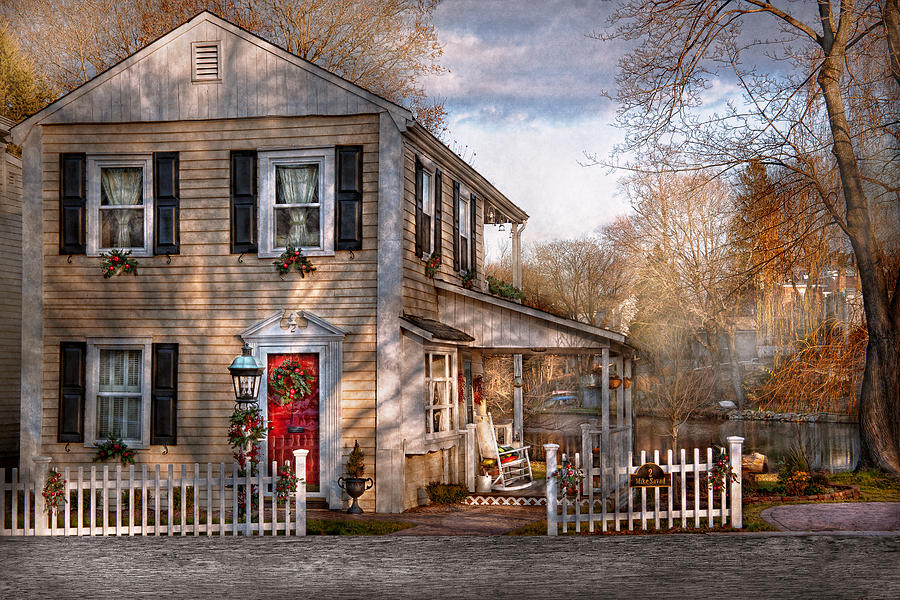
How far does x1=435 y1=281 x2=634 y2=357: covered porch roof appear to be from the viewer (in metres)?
16.1

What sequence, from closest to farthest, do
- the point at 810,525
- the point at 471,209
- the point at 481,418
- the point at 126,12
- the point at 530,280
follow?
the point at 810,525 < the point at 481,418 < the point at 471,209 < the point at 126,12 < the point at 530,280

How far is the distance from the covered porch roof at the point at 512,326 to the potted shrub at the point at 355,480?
124 inches

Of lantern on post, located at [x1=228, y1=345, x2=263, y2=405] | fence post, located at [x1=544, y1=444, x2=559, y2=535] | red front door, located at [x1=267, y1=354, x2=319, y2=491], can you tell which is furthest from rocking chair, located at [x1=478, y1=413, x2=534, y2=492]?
lantern on post, located at [x1=228, y1=345, x2=263, y2=405]

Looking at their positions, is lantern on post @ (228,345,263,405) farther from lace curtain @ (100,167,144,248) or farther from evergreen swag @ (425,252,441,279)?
evergreen swag @ (425,252,441,279)

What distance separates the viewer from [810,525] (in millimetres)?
12109

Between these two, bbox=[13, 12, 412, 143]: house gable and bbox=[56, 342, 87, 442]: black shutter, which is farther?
bbox=[56, 342, 87, 442]: black shutter

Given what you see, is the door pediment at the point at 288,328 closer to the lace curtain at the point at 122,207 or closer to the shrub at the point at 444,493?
A: the lace curtain at the point at 122,207

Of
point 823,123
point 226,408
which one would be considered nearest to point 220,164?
point 226,408

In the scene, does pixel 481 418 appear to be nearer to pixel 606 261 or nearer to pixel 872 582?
pixel 872 582

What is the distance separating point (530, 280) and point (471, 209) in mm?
36025

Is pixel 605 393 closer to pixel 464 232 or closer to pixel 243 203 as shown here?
pixel 464 232

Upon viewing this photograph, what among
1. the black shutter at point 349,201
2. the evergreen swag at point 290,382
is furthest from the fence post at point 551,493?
the black shutter at point 349,201

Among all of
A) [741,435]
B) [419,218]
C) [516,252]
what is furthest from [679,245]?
[419,218]

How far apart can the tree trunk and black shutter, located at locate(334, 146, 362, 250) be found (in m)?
10.3
